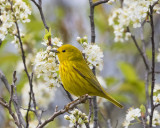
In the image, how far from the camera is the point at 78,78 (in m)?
3.36

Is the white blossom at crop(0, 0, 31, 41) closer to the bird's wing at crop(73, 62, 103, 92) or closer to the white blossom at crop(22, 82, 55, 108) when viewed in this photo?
the bird's wing at crop(73, 62, 103, 92)

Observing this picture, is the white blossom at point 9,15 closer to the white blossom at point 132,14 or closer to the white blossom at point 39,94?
the white blossom at point 132,14

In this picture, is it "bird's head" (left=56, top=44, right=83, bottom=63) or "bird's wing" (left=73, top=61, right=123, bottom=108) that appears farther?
"bird's head" (left=56, top=44, right=83, bottom=63)

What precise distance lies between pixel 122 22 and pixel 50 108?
312 centimetres

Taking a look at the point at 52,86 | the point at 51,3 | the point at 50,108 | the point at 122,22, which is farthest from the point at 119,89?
the point at 51,3

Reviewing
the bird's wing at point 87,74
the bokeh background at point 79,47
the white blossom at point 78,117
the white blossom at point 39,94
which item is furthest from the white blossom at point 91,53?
the white blossom at point 39,94

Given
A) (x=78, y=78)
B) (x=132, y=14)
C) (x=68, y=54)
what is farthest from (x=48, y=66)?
(x=132, y=14)

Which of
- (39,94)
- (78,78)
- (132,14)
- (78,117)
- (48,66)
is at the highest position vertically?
(132,14)

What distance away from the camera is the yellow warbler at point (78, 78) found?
10.7 feet

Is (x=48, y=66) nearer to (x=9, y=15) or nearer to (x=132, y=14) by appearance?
(x=9, y=15)

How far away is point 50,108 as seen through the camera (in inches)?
266

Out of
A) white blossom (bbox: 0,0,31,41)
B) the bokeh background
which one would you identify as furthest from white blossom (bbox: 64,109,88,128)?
the bokeh background

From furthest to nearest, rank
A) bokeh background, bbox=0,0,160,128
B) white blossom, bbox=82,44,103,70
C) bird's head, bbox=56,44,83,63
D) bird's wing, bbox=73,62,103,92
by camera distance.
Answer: bokeh background, bbox=0,0,160,128 → bird's head, bbox=56,44,83,63 → bird's wing, bbox=73,62,103,92 → white blossom, bbox=82,44,103,70

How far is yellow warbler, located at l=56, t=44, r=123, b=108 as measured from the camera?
3.26m
